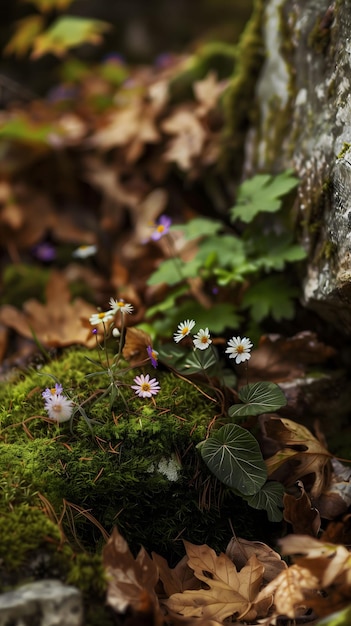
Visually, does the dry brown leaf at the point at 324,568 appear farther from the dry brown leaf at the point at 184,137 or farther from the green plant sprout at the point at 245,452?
the dry brown leaf at the point at 184,137

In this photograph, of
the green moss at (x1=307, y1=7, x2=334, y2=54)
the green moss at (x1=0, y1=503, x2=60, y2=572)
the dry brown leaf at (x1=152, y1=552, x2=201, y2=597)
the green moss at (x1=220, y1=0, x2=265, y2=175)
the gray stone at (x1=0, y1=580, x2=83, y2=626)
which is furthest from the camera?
the green moss at (x1=220, y1=0, x2=265, y2=175)

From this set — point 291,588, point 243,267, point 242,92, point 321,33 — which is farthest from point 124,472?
point 242,92

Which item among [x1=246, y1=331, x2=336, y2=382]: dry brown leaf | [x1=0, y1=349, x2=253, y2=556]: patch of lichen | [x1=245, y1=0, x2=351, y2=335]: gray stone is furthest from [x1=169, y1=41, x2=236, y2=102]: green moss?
[x1=0, y1=349, x2=253, y2=556]: patch of lichen

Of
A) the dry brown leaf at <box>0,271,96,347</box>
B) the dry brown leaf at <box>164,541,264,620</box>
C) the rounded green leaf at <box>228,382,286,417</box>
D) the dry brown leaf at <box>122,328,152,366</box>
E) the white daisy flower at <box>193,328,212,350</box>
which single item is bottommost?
the dry brown leaf at <box>164,541,264,620</box>

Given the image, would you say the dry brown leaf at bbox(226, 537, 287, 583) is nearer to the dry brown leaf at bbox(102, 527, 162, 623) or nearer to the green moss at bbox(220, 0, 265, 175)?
the dry brown leaf at bbox(102, 527, 162, 623)

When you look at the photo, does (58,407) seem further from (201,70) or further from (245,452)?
(201,70)

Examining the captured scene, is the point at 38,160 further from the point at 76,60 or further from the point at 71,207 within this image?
the point at 76,60

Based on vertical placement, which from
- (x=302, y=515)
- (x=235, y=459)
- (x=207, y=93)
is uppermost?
(x=207, y=93)
